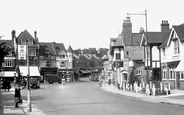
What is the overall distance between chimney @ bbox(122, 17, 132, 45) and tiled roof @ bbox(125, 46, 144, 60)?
1.09 metres

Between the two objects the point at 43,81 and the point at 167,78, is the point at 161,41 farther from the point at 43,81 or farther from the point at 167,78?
the point at 43,81

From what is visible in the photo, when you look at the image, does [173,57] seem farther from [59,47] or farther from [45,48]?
[59,47]

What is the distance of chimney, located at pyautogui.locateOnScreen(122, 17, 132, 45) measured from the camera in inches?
2224

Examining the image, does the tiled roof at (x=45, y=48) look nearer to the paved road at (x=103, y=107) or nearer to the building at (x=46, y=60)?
the building at (x=46, y=60)

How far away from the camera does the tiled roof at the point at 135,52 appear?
55.4m

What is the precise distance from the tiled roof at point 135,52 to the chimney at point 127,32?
3.59 ft

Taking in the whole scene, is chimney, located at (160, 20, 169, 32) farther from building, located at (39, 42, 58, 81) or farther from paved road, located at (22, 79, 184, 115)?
building, located at (39, 42, 58, 81)

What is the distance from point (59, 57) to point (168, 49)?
60.5 metres

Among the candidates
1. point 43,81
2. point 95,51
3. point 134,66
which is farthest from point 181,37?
point 95,51

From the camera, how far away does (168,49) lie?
127 ft

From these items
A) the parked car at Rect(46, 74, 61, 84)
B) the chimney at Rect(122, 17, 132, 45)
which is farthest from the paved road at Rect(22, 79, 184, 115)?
the parked car at Rect(46, 74, 61, 84)

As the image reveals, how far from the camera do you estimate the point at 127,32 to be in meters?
57.8

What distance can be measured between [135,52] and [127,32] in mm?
3860

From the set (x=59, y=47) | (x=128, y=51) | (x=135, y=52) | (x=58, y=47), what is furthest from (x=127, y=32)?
(x=59, y=47)
